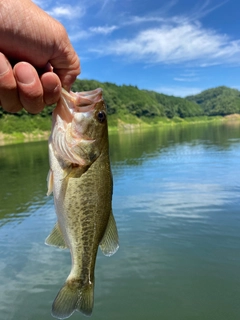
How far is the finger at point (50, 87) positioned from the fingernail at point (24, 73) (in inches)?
4.7

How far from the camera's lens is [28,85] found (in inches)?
111

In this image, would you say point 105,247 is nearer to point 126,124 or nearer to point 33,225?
point 33,225

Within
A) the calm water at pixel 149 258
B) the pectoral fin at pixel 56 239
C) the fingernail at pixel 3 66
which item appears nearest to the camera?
the fingernail at pixel 3 66

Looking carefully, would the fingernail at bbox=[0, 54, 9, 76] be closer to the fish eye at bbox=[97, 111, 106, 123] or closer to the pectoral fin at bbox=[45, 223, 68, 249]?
the fish eye at bbox=[97, 111, 106, 123]

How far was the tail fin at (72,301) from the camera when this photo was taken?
10.5ft

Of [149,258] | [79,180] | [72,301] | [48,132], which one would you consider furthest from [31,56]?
[48,132]

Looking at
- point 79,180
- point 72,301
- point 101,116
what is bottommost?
point 72,301

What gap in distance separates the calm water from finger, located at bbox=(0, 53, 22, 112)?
662 cm

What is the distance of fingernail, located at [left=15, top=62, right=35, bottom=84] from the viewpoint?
273 cm

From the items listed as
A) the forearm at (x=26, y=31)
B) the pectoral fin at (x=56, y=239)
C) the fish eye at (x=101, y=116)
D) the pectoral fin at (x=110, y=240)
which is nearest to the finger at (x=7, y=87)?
the forearm at (x=26, y=31)

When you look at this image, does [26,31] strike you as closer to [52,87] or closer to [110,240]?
[52,87]

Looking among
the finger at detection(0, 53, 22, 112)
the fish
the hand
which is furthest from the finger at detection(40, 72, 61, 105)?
the finger at detection(0, 53, 22, 112)

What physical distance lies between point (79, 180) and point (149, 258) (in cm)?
811

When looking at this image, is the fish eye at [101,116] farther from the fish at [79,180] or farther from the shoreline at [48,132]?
the shoreline at [48,132]
